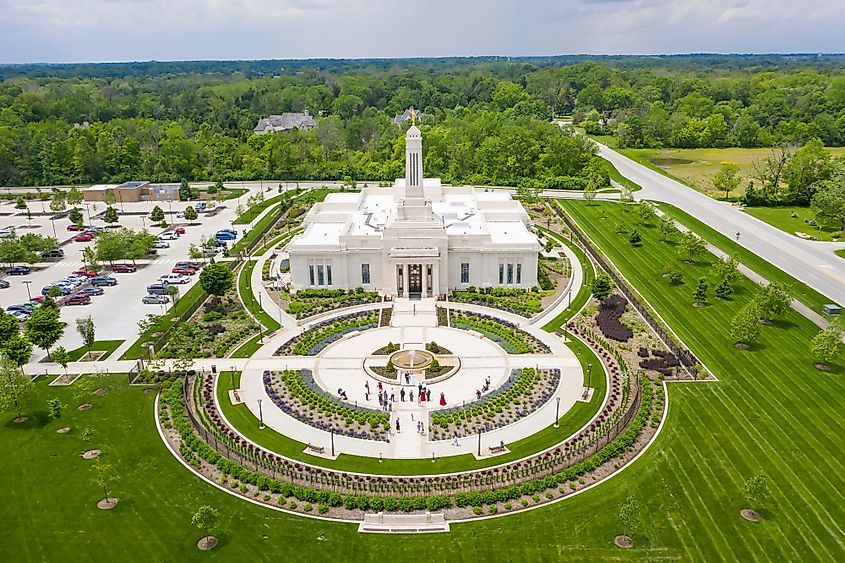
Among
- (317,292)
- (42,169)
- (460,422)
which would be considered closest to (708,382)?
(460,422)

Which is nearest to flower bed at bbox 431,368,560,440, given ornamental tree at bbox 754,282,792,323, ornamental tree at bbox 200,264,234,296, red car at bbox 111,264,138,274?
ornamental tree at bbox 754,282,792,323

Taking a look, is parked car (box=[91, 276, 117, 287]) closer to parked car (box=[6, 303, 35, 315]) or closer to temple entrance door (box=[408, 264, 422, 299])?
parked car (box=[6, 303, 35, 315])

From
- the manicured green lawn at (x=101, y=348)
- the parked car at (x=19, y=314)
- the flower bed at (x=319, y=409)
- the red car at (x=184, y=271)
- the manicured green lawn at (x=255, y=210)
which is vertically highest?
the manicured green lawn at (x=255, y=210)

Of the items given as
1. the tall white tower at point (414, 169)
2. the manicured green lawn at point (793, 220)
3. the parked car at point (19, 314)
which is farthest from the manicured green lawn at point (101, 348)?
the manicured green lawn at point (793, 220)

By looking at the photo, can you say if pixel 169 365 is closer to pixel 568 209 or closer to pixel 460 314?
pixel 460 314

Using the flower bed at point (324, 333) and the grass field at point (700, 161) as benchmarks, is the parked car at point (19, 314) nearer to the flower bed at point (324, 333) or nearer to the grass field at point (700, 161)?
the flower bed at point (324, 333)

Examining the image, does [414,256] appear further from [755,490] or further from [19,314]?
[19,314]

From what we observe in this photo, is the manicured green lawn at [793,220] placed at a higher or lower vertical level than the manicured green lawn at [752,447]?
higher

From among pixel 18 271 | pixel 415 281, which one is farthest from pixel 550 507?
pixel 18 271
